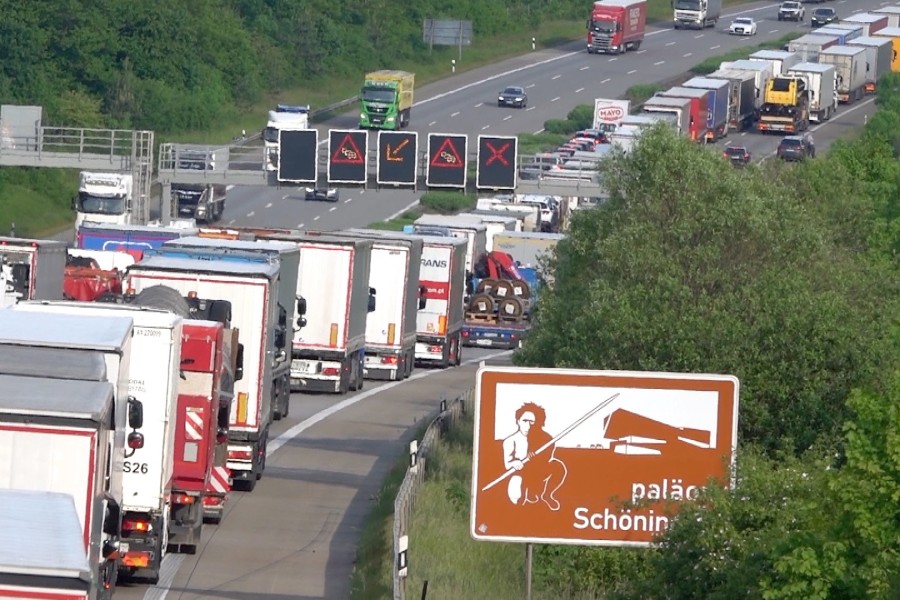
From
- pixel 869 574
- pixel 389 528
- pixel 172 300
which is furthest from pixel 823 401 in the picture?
pixel 869 574

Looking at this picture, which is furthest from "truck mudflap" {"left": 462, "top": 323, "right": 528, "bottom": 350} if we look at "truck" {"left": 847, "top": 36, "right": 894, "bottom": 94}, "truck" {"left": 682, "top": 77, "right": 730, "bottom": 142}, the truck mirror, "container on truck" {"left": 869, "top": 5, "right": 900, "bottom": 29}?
"container on truck" {"left": 869, "top": 5, "right": 900, "bottom": 29}

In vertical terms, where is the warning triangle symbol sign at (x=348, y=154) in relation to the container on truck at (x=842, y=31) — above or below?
below

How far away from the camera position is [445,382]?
46875mm

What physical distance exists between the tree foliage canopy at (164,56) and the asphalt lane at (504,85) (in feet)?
20.2

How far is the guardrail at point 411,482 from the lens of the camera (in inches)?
813

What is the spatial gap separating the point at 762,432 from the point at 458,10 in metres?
103

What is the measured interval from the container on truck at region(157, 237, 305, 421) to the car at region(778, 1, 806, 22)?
108355 mm

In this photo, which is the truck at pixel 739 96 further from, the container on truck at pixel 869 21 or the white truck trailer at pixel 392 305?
the white truck trailer at pixel 392 305

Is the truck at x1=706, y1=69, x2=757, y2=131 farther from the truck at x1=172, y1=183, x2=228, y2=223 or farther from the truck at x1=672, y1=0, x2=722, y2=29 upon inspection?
the truck at x1=172, y1=183, x2=228, y2=223

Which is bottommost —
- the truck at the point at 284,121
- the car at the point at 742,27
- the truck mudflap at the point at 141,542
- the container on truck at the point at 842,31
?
the truck at the point at 284,121

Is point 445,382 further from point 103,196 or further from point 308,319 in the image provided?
point 103,196

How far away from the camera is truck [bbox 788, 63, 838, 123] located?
104 m

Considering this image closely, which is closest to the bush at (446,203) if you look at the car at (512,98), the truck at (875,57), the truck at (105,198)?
the car at (512,98)

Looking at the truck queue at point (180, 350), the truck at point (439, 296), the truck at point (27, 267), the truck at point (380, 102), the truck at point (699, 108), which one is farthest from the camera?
the truck at point (380, 102)
